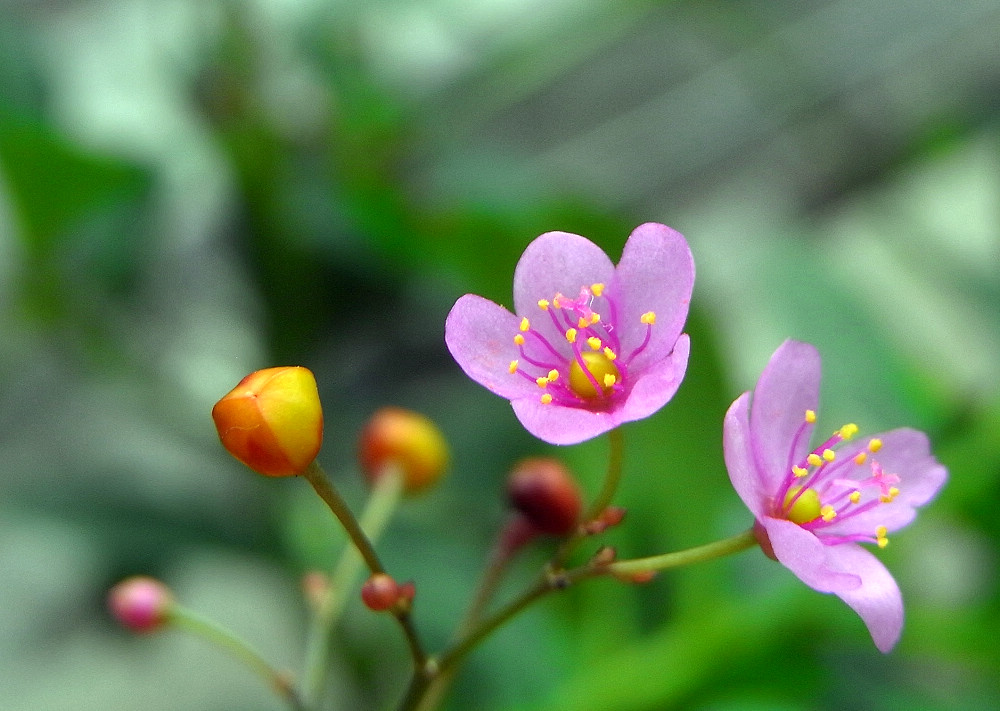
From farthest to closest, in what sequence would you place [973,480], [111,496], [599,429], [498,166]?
[498,166]
[111,496]
[973,480]
[599,429]

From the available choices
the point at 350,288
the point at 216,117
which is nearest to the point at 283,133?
the point at 216,117

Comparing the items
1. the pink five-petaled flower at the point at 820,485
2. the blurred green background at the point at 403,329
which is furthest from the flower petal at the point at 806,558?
→ the blurred green background at the point at 403,329

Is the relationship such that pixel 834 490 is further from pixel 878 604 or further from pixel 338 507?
pixel 338 507

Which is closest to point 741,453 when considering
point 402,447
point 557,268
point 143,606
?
point 557,268

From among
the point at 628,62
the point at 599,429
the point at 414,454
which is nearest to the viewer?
the point at 599,429

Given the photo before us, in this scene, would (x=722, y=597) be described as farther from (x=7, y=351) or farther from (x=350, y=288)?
(x=7, y=351)

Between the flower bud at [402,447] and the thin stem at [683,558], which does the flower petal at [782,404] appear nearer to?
the thin stem at [683,558]

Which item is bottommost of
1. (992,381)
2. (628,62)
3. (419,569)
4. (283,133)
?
(992,381)
